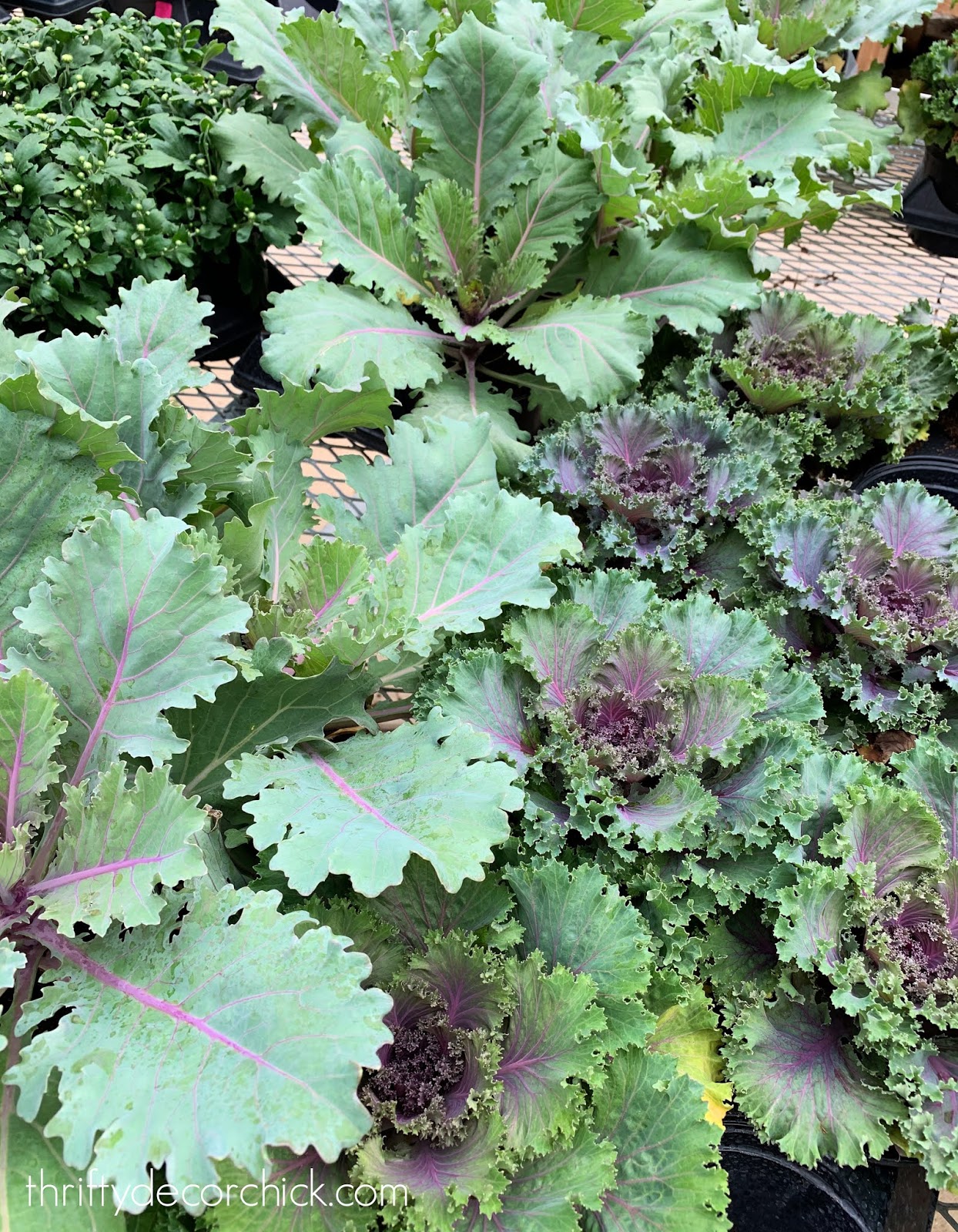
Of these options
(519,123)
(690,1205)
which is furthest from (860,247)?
(690,1205)

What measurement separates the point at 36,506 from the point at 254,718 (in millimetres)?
348

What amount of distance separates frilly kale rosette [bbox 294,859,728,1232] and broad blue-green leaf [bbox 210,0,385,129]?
59.6 inches

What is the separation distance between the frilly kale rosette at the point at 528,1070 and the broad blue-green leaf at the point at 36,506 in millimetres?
517

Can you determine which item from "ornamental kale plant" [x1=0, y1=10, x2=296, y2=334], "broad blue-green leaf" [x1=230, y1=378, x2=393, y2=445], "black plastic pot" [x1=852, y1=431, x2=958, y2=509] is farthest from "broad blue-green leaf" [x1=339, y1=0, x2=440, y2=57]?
"black plastic pot" [x1=852, y1=431, x2=958, y2=509]

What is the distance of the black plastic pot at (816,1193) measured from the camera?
110cm

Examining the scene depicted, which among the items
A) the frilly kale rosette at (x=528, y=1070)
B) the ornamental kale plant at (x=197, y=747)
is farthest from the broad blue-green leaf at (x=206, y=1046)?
the frilly kale rosette at (x=528, y=1070)

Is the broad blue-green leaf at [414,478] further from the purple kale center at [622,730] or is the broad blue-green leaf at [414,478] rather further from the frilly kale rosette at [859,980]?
the frilly kale rosette at [859,980]

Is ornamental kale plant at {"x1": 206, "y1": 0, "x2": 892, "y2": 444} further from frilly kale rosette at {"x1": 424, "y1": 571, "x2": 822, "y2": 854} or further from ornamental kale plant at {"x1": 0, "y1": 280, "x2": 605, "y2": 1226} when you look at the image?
frilly kale rosette at {"x1": 424, "y1": 571, "x2": 822, "y2": 854}

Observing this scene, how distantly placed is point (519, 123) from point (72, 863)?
1.48 meters

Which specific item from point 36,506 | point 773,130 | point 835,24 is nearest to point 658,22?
point 773,130

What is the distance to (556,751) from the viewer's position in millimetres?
1207

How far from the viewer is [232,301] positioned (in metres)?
2.00

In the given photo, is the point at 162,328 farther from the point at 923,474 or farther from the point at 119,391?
the point at 923,474

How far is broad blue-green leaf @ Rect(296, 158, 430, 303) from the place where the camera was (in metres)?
1.62
